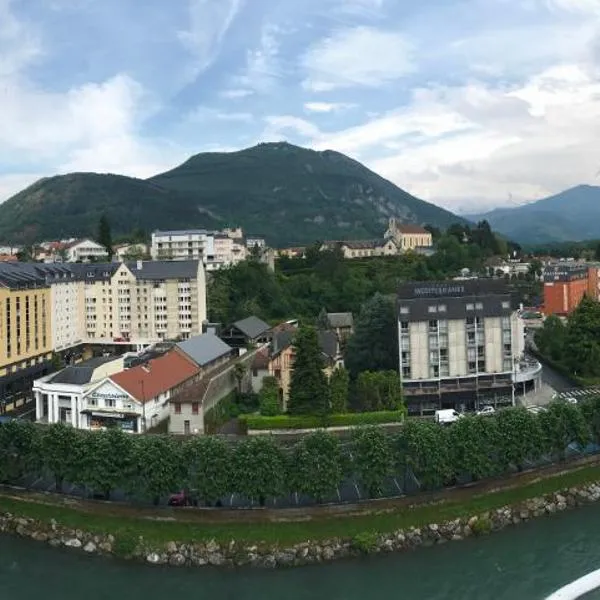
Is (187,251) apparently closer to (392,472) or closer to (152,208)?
(392,472)

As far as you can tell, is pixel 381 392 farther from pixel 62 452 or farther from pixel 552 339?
pixel 552 339

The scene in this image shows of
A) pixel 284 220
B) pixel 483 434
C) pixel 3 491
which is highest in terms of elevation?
pixel 284 220

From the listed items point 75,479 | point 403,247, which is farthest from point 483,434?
point 403,247

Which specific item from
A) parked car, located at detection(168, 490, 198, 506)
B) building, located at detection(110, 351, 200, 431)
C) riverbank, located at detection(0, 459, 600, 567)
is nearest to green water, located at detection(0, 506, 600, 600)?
riverbank, located at detection(0, 459, 600, 567)

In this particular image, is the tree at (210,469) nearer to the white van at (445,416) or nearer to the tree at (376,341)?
the white van at (445,416)

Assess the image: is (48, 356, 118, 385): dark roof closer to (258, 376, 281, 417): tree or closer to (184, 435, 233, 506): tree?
(258, 376, 281, 417): tree

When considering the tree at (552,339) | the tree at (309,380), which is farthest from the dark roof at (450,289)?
the tree at (552,339)
